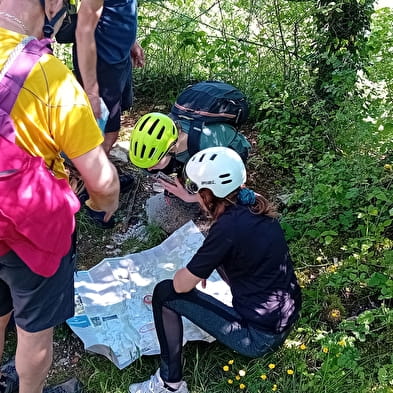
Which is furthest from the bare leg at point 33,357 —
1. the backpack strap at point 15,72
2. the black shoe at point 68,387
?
the backpack strap at point 15,72

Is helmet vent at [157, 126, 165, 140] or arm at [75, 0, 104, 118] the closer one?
arm at [75, 0, 104, 118]

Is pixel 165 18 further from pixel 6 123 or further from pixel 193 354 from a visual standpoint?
pixel 6 123

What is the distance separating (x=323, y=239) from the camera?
3701 mm

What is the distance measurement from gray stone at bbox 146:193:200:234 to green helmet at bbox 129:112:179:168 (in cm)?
76

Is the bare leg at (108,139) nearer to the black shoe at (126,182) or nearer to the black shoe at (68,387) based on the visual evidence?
the black shoe at (126,182)

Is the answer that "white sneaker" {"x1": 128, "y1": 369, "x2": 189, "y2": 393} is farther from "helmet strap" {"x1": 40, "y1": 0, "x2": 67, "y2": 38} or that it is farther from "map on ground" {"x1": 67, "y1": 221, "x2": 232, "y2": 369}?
"helmet strap" {"x1": 40, "y1": 0, "x2": 67, "y2": 38}

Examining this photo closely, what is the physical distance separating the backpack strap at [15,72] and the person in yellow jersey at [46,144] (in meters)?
0.02

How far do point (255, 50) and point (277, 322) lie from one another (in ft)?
11.4

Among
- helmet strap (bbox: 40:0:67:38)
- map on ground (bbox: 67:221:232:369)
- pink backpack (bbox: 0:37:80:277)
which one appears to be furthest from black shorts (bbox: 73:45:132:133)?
pink backpack (bbox: 0:37:80:277)

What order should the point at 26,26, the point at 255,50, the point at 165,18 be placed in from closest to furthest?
the point at 26,26
the point at 255,50
the point at 165,18

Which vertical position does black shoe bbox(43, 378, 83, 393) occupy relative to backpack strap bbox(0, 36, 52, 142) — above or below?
below

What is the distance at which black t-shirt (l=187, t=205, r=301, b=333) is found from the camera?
2572mm

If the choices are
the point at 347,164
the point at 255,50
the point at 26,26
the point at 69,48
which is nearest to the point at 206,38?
the point at 255,50

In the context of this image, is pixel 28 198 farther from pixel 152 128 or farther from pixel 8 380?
pixel 152 128
